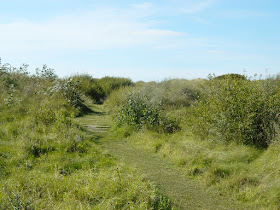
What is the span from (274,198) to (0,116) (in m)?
8.90

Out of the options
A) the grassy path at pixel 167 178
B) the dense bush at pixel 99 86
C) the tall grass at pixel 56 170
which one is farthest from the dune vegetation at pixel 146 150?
the dense bush at pixel 99 86

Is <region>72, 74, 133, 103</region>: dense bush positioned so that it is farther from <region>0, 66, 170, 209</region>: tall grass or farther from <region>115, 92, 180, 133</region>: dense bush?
<region>115, 92, 180, 133</region>: dense bush

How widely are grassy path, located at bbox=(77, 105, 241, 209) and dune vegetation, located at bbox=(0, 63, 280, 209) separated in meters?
0.21

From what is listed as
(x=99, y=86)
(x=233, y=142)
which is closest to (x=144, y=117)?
(x=233, y=142)

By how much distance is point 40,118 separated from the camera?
9.55 meters

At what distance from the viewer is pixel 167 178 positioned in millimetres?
5879

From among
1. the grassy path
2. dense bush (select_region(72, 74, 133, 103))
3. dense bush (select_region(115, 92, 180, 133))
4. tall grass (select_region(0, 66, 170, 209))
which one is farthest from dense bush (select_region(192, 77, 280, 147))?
dense bush (select_region(72, 74, 133, 103))

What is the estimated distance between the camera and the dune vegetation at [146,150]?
4586mm

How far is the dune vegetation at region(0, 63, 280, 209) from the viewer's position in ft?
15.0

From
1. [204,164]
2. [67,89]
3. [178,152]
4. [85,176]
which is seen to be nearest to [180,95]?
[67,89]

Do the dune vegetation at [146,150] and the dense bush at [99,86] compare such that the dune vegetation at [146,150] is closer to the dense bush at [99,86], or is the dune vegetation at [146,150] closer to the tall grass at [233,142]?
the tall grass at [233,142]

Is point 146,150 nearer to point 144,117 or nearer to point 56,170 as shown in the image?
point 144,117

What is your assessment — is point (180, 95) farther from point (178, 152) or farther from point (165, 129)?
point (178, 152)

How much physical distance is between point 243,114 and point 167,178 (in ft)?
8.55
